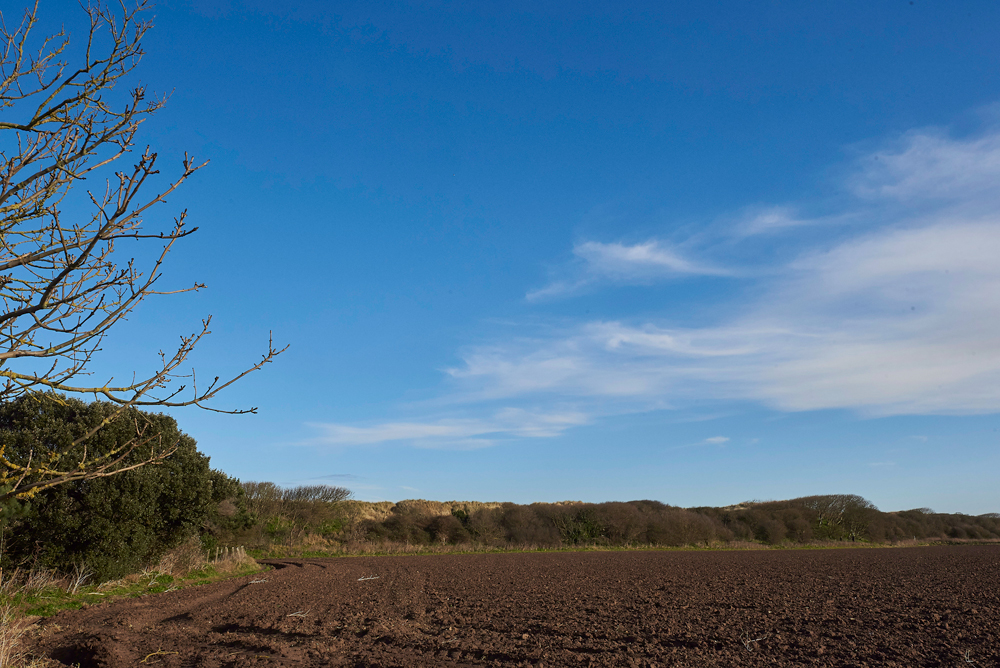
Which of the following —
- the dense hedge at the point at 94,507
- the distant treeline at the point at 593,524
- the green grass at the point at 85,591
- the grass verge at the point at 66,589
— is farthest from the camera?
the distant treeline at the point at 593,524

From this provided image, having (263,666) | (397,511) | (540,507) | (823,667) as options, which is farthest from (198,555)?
(397,511)

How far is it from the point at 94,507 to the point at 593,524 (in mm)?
39971

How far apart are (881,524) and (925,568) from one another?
122 ft

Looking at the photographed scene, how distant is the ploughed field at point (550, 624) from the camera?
855 cm

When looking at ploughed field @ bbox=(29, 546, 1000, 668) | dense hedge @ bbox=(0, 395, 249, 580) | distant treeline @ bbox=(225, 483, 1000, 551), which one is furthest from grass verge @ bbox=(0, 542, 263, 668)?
distant treeline @ bbox=(225, 483, 1000, 551)

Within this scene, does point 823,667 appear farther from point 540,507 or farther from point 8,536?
point 540,507

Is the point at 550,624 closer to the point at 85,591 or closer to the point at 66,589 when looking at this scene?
the point at 85,591

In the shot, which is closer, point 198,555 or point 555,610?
point 555,610

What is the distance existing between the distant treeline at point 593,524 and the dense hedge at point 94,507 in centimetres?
1950

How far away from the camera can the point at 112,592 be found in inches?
576

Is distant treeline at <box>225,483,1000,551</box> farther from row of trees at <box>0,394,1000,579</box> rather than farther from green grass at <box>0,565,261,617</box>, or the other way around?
green grass at <box>0,565,261,617</box>

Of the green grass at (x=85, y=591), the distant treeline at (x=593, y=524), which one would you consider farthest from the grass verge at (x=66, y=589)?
the distant treeline at (x=593, y=524)

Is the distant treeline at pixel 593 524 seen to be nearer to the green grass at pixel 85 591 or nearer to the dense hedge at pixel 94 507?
the green grass at pixel 85 591

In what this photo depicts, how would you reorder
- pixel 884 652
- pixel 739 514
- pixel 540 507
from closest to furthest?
pixel 884 652 → pixel 540 507 → pixel 739 514
